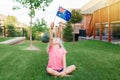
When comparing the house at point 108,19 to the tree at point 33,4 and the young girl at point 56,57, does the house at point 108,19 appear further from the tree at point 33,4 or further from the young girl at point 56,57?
the young girl at point 56,57

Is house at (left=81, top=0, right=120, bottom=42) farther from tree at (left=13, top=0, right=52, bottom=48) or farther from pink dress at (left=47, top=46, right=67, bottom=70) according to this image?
pink dress at (left=47, top=46, right=67, bottom=70)

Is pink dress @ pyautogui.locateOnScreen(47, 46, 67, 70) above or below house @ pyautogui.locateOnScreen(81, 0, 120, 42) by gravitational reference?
below

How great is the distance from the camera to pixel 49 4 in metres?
15.1

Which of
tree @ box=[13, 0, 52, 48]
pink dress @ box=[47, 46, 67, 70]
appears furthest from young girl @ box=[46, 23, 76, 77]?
tree @ box=[13, 0, 52, 48]

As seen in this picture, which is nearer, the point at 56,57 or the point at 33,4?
the point at 56,57

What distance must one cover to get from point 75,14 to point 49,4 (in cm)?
2290

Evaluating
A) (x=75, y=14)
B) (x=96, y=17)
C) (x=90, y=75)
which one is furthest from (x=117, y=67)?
(x=75, y=14)

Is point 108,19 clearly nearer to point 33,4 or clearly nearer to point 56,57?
point 33,4

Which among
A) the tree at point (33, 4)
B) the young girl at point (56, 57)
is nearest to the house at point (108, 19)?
the tree at point (33, 4)

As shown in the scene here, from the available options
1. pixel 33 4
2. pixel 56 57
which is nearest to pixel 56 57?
pixel 56 57

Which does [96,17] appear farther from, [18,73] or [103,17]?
[18,73]

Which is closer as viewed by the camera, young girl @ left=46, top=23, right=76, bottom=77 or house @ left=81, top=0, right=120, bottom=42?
young girl @ left=46, top=23, right=76, bottom=77

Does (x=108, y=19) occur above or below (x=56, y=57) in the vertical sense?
above

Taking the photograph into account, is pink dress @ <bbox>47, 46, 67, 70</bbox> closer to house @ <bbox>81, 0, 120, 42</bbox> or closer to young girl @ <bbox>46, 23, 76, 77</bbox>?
young girl @ <bbox>46, 23, 76, 77</bbox>
